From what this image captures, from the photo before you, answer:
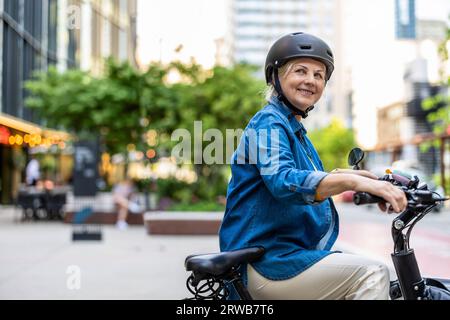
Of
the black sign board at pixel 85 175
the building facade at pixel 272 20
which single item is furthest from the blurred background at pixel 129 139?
the building facade at pixel 272 20

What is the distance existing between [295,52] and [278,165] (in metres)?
0.49

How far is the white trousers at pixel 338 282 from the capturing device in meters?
2.00

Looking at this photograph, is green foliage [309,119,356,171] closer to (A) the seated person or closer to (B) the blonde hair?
(A) the seated person

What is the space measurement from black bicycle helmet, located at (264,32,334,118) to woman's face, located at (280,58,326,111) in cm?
3

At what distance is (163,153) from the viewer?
1664cm

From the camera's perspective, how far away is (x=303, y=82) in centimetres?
228

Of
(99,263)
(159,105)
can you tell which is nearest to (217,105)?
(159,105)

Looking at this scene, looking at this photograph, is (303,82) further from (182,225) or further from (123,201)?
(123,201)

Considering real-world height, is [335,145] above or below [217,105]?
above

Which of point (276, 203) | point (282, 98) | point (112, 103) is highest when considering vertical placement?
point (112, 103)

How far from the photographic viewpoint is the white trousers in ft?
6.56

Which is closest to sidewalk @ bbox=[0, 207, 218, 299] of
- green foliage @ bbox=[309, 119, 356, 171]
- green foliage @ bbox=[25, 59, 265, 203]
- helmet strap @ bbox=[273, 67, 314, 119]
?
green foliage @ bbox=[25, 59, 265, 203]

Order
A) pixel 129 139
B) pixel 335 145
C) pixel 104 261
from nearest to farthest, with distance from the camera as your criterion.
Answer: pixel 104 261
pixel 129 139
pixel 335 145

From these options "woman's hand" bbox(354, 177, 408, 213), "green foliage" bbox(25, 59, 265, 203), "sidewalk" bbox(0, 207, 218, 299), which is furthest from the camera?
"green foliage" bbox(25, 59, 265, 203)
